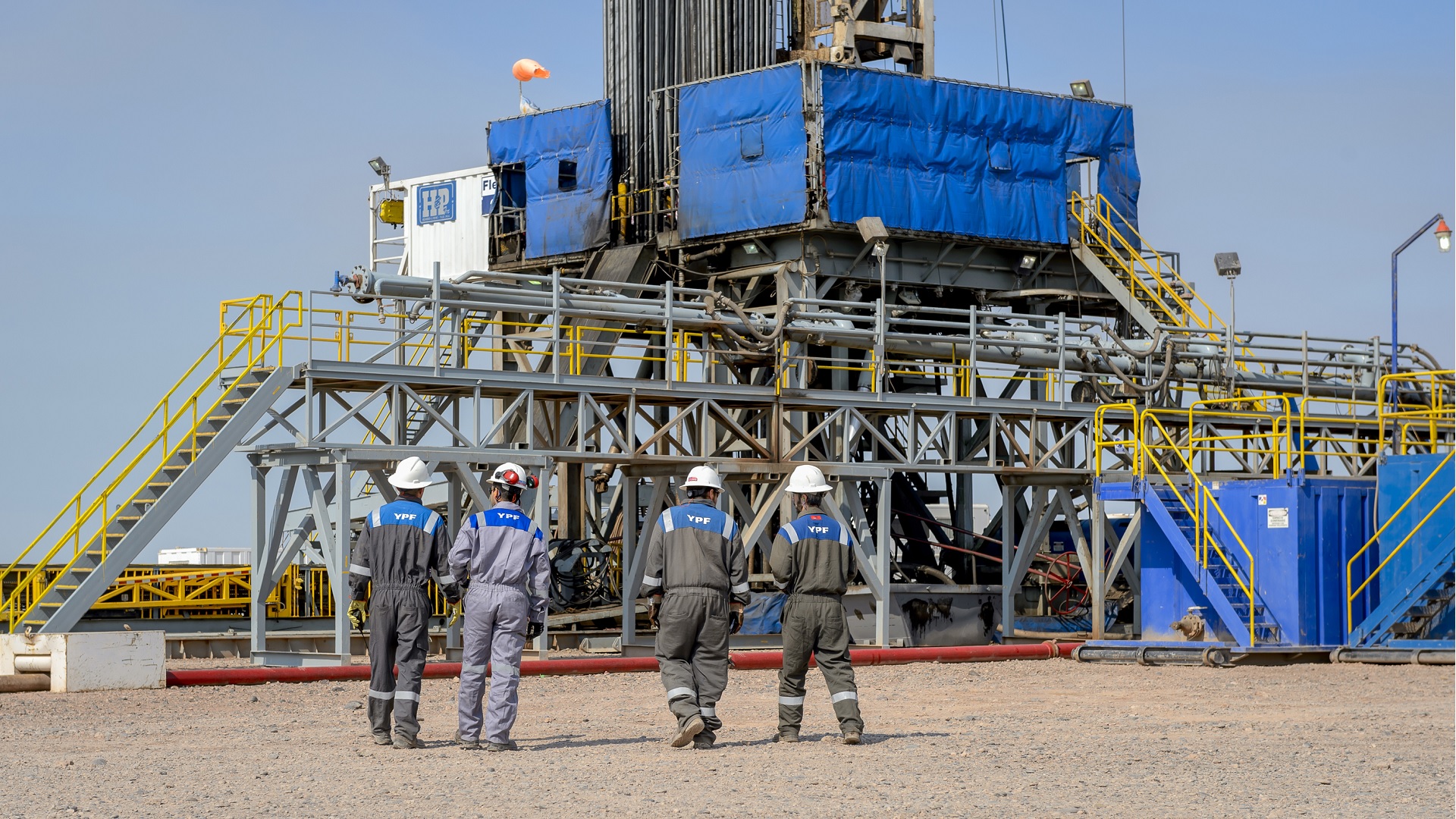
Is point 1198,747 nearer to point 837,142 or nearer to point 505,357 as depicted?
point 837,142

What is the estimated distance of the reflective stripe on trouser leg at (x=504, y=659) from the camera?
1248cm

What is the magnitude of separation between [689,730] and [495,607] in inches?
59.3

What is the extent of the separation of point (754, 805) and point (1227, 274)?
851 inches

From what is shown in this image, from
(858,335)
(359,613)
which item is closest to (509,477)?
(359,613)

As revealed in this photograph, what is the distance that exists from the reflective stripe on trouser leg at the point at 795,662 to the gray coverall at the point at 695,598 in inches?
14.6

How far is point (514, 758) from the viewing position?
12.0m

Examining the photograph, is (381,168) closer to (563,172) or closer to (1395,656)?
(563,172)

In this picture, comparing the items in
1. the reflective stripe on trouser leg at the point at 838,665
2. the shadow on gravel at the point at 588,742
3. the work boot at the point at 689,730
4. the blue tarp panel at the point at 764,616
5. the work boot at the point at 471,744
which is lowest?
the blue tarp panel at the point at 764,616

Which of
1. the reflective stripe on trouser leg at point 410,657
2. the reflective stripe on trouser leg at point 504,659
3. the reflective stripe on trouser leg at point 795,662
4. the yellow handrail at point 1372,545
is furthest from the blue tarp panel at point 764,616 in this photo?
the reflective stripe on trouser leg at point 410,657

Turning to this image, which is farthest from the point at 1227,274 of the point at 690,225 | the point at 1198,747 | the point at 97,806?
the point at 97,806

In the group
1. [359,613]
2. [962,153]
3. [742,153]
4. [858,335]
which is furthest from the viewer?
[962,153]

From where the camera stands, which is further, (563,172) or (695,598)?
(563,172)

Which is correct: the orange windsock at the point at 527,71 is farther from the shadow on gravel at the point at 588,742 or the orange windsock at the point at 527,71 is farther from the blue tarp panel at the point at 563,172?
the shadow on gravel at the point at 588,742

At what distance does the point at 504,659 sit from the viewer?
12484 millimetres
